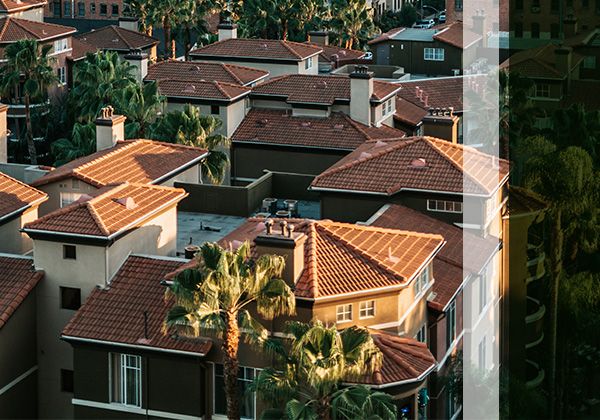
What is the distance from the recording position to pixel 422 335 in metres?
53.9

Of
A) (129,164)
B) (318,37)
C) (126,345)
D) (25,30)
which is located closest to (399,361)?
(126,345)

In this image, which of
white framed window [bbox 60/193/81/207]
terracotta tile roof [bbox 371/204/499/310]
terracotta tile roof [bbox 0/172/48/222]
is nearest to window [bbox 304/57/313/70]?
white framed window [bbox 60/193/81/207]

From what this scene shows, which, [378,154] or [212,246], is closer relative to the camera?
[212,246]

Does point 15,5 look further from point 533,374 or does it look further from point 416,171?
point 416,171

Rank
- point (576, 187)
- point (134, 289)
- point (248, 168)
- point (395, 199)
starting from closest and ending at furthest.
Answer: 1. point (134, 289)
2. point (395, 199)
3. point (576, 187)
4. point (248, 168)

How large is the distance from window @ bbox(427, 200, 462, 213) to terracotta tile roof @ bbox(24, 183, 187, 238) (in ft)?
36.0

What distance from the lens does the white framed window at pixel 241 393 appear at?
1934 inches

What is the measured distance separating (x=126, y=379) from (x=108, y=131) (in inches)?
861

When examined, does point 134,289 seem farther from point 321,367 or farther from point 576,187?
point 576,187

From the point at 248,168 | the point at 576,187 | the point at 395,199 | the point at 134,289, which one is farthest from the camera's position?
the point at 248,168

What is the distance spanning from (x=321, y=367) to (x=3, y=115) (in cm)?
3271

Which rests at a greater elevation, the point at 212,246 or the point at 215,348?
the point at 212,246

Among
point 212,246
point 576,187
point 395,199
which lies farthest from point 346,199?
point 212,246

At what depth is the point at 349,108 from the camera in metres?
85.2
